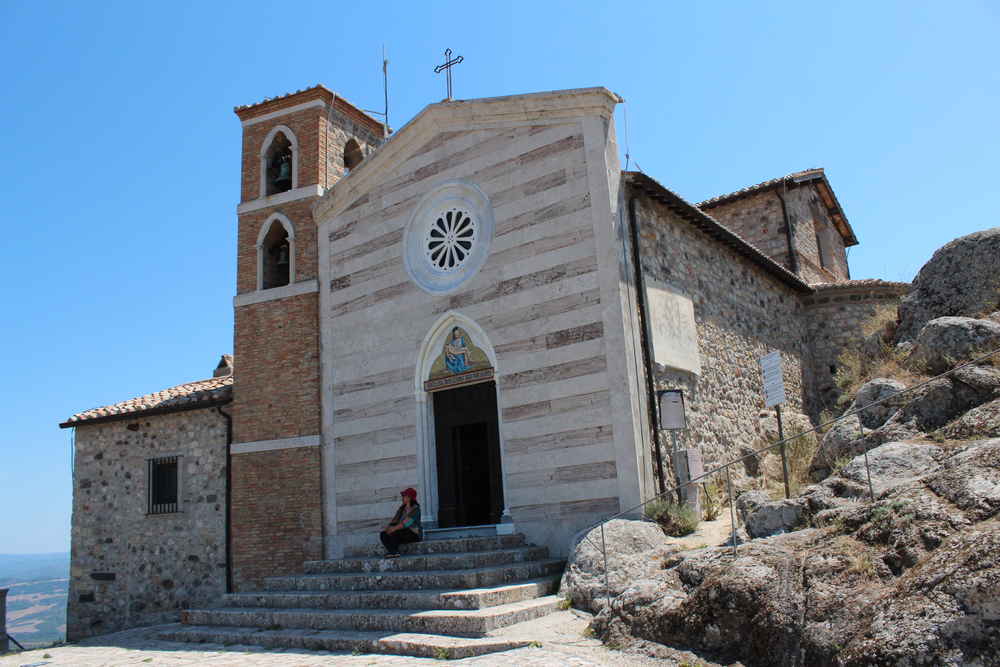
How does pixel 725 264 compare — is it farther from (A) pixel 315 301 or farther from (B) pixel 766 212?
(A) pixel 315 301

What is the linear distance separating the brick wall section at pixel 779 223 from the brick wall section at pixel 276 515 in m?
13.3

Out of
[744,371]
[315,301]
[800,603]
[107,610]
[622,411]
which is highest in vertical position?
[315,301]

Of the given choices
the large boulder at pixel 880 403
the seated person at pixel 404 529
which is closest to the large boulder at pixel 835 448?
the large boulder at pixel 880 403

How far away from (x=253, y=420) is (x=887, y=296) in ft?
50.7

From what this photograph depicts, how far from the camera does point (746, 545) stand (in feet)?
21.3

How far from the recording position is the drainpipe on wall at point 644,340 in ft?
33.0

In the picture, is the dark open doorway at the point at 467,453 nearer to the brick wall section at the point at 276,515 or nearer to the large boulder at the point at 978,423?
the brick wall section at the point at 276,515

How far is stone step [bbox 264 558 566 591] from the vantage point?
8570 mm

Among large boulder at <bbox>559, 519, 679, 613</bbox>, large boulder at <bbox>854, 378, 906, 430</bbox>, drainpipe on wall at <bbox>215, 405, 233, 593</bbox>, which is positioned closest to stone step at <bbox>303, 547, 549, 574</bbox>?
large boulder at <bbox>559, 519, 679, 613</bbox>

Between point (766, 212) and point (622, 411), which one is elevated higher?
point (766, 212)

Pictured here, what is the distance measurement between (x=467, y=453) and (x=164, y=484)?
7.07 meters

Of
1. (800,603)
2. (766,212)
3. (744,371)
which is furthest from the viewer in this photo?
(766,212)

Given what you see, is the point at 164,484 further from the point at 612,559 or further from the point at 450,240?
the point at 612,559

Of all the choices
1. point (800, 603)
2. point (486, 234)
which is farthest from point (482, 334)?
point (800, 603)
